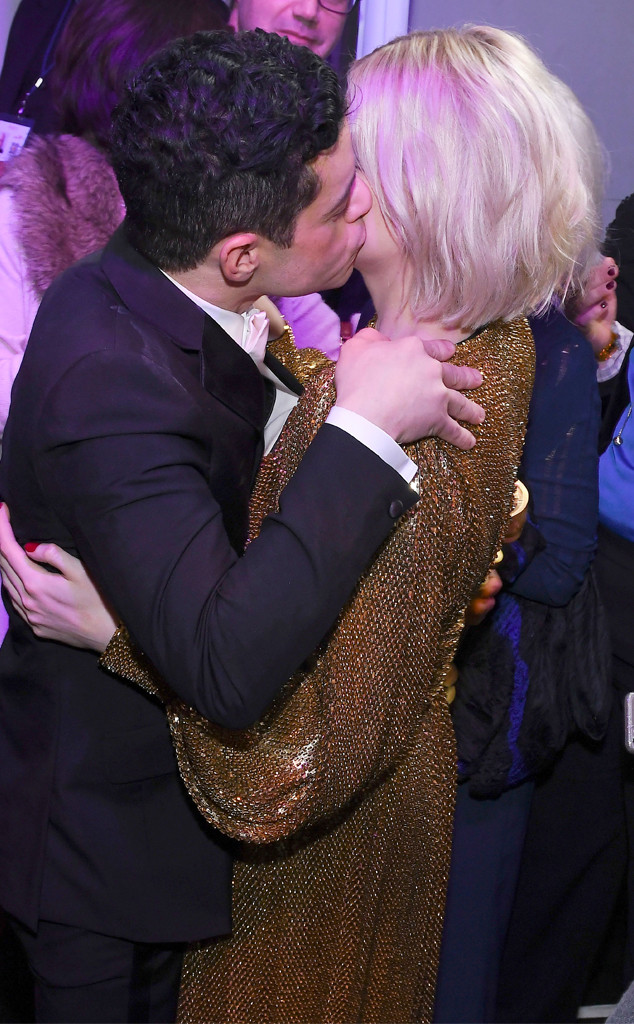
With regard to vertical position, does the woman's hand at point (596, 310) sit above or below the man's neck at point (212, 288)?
below

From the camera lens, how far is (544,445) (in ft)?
5.61

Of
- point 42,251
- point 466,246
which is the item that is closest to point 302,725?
point 466,246

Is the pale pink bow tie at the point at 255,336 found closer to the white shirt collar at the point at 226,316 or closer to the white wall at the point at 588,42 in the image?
the white shirt collar at the point at 226,316

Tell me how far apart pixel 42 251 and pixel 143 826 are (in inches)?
38.7

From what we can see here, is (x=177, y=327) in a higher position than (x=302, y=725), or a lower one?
higher

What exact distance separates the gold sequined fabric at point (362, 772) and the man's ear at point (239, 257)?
0.17 m

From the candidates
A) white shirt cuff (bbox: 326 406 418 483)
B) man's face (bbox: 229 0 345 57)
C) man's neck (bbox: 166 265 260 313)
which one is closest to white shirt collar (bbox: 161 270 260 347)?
man's neck (bbox: 166 265 260 313)

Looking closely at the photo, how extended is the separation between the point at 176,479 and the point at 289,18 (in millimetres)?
1394

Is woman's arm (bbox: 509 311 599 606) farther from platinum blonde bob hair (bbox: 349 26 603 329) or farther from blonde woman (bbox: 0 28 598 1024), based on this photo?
platinum blonde bob hair (bbox: 349 26 603 329)

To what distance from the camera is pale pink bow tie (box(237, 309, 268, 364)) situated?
1301mm

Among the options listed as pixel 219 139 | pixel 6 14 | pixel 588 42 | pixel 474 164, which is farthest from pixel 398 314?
pixel 588 42

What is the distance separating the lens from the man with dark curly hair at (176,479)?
3.34 feet

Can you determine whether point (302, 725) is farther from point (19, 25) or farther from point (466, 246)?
point (19, 25)

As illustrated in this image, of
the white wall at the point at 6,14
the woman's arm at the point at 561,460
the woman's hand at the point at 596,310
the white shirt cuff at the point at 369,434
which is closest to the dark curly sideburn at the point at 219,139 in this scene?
the white shirt cuff at the point at 369,434
